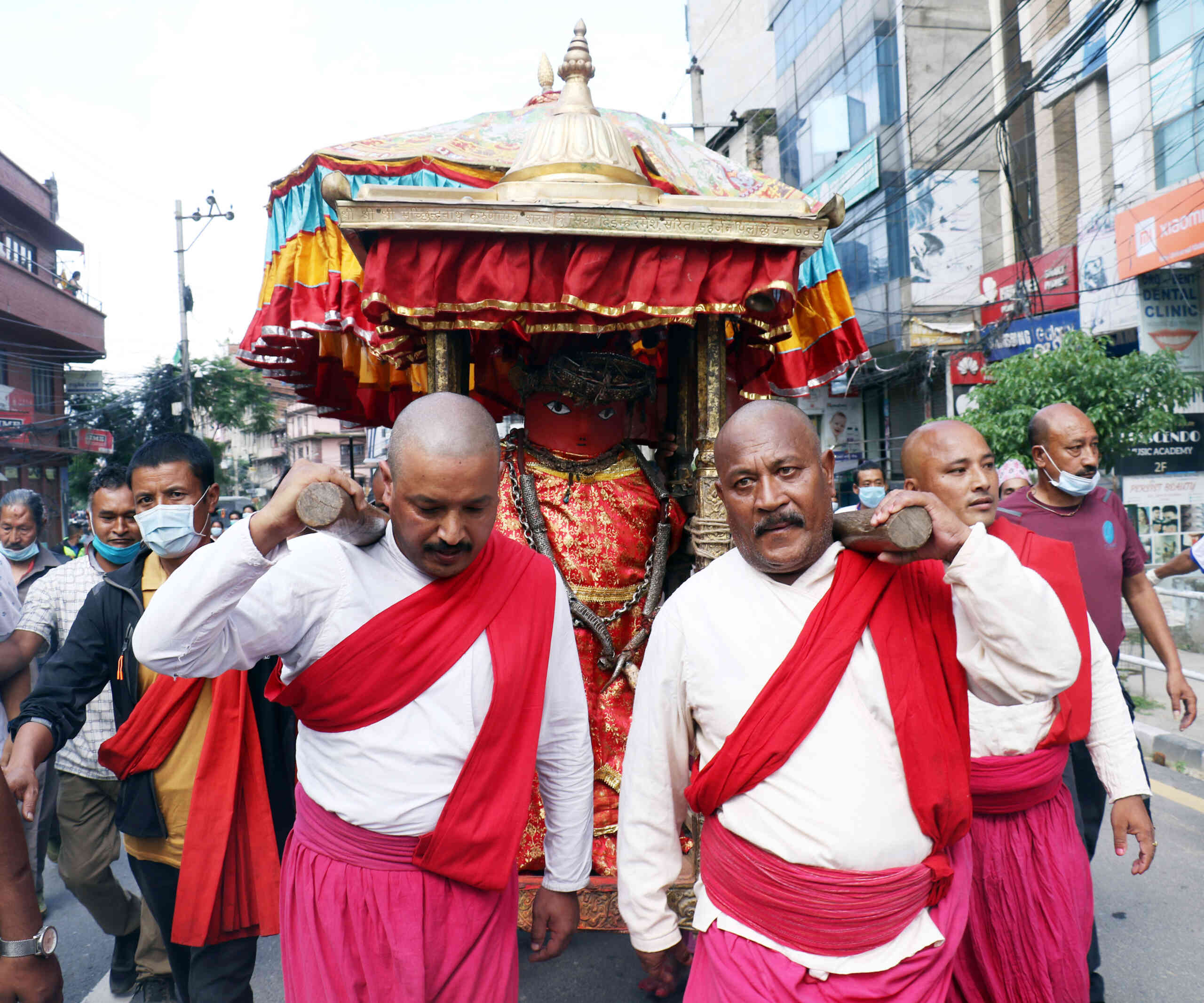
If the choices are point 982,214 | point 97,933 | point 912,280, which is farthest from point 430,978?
point 982,214

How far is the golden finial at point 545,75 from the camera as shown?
447cm

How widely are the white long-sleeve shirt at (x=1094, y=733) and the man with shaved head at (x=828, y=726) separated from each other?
0.58 meters

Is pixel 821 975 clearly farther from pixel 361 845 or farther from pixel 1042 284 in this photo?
pixel 1042 284

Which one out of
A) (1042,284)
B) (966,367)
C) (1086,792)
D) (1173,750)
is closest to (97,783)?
(1086,792)

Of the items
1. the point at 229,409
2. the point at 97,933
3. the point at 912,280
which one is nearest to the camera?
the point at 97,933

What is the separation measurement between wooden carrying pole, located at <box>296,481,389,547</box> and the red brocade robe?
5.04 feet

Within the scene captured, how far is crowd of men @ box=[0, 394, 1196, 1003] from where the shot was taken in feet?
5.72

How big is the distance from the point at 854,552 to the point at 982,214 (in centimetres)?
2020

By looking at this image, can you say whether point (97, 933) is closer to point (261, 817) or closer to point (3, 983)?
point (261, 817)

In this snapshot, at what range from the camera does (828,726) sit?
177 centimetres

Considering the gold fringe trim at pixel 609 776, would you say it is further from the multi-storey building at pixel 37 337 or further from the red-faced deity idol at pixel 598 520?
the multi-storey building at pixel 37 337

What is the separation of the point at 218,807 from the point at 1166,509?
1058cm

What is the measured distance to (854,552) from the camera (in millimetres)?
1862

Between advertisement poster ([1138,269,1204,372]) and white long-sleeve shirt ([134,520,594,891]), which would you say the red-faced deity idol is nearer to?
white long-sleeve shirt ([134,520,594,891])
